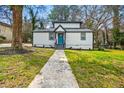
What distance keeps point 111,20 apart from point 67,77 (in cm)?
2517

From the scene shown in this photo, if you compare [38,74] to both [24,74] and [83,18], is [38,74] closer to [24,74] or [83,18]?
[24,74]

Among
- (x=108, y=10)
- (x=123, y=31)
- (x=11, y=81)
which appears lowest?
(x=11, y=81)

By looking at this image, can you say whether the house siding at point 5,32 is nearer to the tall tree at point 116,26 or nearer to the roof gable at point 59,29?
the roof gable at point 59,29

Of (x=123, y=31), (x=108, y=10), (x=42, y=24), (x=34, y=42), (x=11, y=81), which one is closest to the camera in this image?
(x=11, y=81)

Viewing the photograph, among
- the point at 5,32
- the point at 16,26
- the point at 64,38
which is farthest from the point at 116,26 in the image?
the point at 16,26

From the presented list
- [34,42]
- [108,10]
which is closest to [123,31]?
[108,10]

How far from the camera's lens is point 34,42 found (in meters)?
24.1

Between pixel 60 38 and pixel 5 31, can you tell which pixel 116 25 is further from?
pixel 5 31

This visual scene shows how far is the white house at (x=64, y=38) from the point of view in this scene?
2367 cm

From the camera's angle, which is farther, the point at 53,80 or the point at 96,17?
the point at 96,17

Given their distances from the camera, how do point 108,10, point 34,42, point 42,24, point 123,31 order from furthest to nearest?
point 42,24, point 123,31, point 108,10, point 34,42

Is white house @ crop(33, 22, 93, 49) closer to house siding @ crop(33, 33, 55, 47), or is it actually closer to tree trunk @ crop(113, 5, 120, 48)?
house siding @ crop(33, 33, 55, 47)

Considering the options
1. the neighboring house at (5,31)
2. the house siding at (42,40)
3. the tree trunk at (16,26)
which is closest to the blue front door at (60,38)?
the house siding at (42,40)

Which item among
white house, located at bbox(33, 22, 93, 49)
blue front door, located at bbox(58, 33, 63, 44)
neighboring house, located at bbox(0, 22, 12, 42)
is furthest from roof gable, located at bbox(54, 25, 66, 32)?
neighboring house, located at bbox(0, 22, 12, 42)
